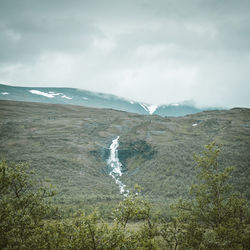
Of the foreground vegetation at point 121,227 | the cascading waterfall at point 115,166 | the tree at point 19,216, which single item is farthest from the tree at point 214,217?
the cascading waterfall at point 115,166

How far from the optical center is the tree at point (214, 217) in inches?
620

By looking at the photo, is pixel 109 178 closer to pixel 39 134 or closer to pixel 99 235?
pixel 39 134

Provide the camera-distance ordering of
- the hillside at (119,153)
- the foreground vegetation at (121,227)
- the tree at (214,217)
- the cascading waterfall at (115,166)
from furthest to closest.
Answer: the cascading waterfall at (115,166), the hillside at (119,153), the tree at (214,217), the foreground vegetation at (121,227)

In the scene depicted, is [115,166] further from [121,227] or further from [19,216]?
[121,227]

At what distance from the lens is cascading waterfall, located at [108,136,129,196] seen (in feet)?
239

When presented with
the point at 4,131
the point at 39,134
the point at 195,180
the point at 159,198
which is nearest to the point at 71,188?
the point at 159,198

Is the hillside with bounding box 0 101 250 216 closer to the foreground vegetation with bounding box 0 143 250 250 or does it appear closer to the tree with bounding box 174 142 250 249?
the foreground vegetation with bounding box 0 143 250 250

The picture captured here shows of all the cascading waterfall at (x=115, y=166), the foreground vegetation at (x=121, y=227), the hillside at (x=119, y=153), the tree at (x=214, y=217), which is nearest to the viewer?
the foreground vegetation at (x=121, y=227)

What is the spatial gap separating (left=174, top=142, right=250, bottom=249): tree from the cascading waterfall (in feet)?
158

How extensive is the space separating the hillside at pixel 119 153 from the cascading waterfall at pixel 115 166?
207cm

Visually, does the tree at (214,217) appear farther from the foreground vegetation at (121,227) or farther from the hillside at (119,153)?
the hillside at (119,153)

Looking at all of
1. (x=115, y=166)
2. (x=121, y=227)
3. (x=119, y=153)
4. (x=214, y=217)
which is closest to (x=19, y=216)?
(x=121, y=227)

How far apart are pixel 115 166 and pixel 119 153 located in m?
10.1

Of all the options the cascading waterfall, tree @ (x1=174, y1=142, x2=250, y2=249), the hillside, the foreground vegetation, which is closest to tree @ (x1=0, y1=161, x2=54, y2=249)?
the foreground vegetation
